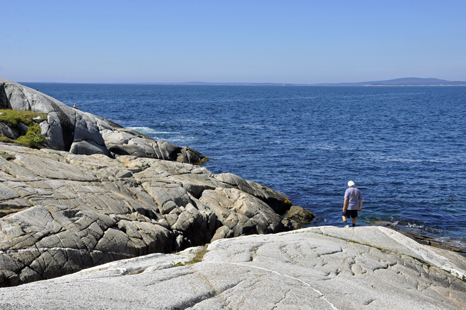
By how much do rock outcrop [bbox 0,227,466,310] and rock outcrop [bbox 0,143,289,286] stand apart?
218cm

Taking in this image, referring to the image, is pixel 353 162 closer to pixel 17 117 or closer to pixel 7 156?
pixel 17 117

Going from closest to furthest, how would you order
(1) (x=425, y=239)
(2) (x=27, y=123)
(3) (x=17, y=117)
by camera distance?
(1) (x=425, y=239) < (3) (x=17, y=117) < (2) (x=27, y=123)

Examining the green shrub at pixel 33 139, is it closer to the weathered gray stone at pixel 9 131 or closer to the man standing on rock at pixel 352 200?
the weathered gray stone at pixel 9 131

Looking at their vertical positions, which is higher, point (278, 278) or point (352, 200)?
point (278, 278)

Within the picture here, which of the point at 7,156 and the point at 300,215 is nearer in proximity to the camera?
the point at 7,156

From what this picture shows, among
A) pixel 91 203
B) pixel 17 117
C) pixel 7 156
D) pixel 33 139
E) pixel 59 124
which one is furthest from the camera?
pixel 59 124

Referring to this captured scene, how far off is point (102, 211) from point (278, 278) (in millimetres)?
7787

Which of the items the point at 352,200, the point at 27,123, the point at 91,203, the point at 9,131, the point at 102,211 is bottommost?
the point at 352,200

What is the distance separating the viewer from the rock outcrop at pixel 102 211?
1126 cm

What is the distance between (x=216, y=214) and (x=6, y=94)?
1622 centimetres

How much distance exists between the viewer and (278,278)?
9367 mm

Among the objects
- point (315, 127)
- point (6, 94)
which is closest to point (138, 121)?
point (315, 127)

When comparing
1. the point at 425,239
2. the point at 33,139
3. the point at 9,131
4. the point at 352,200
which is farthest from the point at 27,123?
the point at 425,239

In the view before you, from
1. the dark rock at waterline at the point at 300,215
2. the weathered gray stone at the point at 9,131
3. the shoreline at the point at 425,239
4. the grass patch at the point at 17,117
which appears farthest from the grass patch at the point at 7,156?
the shoreline at the point at 425,239
